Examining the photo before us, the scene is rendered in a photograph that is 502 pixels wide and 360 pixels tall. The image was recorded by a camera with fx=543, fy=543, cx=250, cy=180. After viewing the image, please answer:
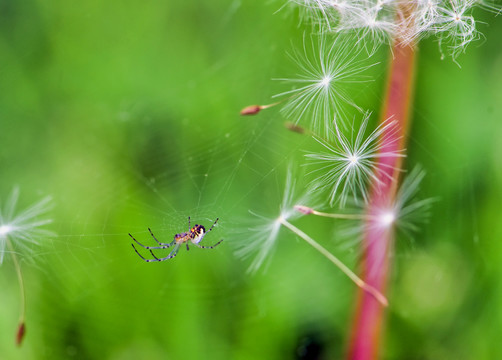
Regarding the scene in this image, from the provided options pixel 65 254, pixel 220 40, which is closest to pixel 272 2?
pixel 220 40

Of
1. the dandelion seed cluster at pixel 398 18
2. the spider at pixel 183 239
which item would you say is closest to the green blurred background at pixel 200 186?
the spider at pixel 183 239

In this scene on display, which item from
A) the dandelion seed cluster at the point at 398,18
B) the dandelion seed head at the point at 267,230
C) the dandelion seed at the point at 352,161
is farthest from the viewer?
the dandelion seed head at the point at 267,230

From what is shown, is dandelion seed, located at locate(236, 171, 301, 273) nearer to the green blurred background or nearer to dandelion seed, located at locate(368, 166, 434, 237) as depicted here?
the green blurred background

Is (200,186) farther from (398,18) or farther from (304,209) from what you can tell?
(398,18)

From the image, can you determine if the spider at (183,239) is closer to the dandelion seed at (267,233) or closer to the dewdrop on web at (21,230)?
the dandelion seed at (267,233)

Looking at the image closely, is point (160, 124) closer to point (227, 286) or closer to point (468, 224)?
point (227, 286)

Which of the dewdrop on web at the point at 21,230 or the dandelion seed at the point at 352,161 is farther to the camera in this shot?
the dewdrop on web at the point at 21,230
